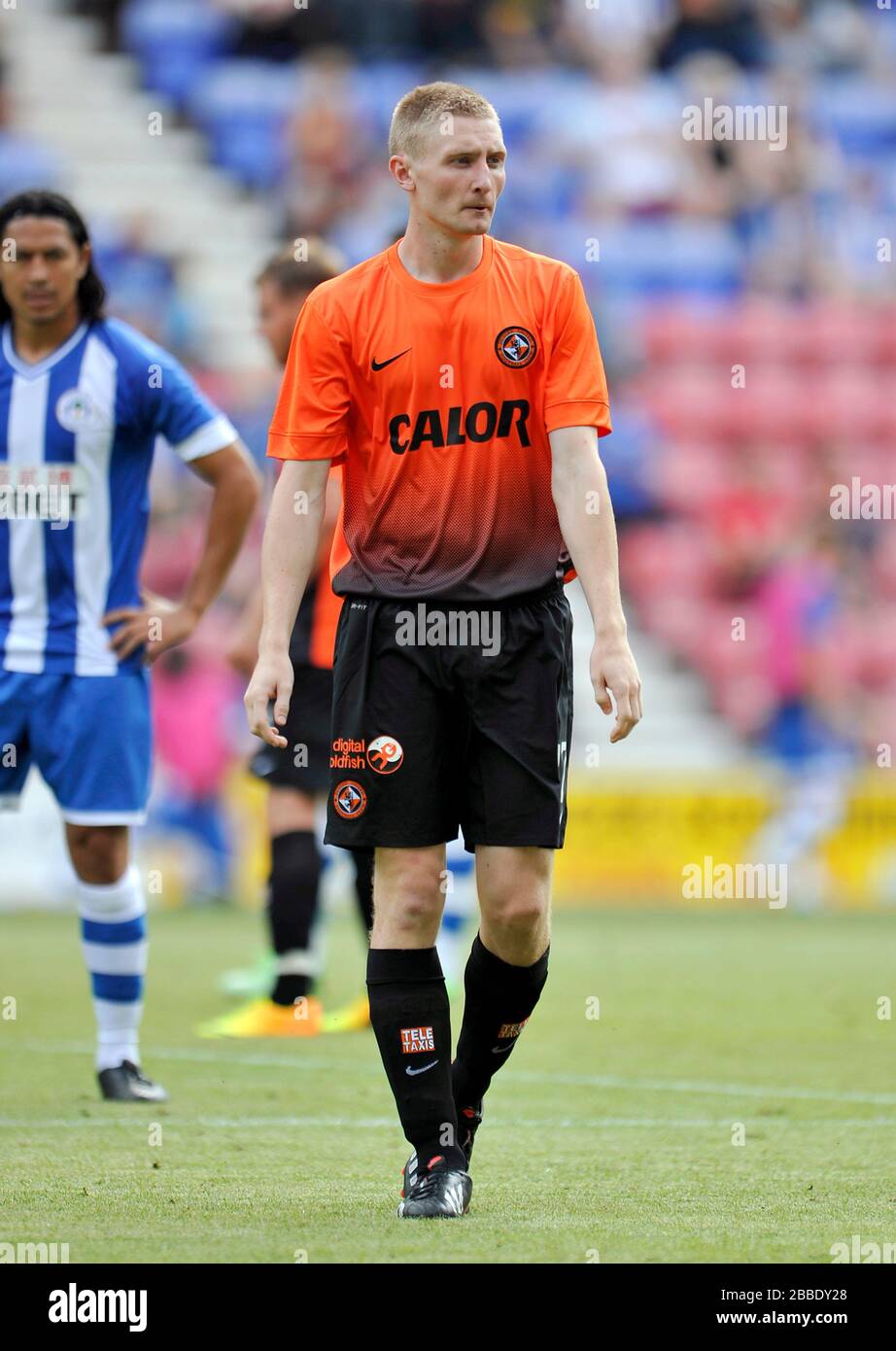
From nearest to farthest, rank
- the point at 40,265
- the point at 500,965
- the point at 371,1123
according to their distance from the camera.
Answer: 1. the point at 500,965
2. the point at 371,1123
3. the point at 40,265

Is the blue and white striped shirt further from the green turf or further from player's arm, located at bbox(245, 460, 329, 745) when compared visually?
player's arm, located at bbox(245, 460, 329, 745)

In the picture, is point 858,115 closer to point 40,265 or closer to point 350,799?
point 40,265

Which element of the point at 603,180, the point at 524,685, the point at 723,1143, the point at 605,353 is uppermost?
the point at 603,180

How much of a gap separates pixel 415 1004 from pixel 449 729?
1.83 ft

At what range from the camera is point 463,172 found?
4320 millimetres

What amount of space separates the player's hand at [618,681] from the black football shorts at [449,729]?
0.15m

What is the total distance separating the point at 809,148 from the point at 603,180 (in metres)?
1.80

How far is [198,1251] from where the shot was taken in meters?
3.75

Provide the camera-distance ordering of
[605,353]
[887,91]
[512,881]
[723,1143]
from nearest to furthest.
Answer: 1. [512,881]
2. [723,1143]
3. [605,353]
4. [887,91]

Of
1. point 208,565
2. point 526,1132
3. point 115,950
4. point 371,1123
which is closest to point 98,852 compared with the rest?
point 115,950

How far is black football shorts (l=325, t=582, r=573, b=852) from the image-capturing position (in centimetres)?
430

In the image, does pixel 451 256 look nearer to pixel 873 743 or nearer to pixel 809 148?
pixel 873 743
